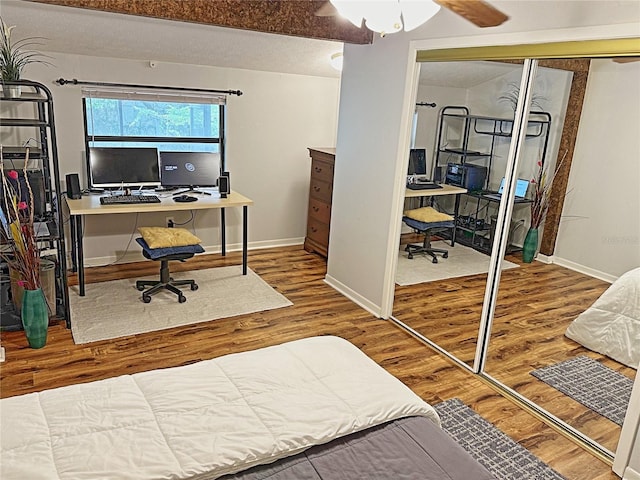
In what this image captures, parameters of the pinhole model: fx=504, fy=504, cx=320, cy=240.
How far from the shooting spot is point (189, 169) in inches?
179

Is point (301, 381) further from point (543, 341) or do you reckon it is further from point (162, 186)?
point (162, 186)

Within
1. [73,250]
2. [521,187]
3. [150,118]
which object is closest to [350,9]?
[521,187]

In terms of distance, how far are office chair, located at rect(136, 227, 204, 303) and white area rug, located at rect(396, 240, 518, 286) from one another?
1.55 m

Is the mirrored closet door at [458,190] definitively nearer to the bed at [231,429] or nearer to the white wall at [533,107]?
the white wall at [533,107]

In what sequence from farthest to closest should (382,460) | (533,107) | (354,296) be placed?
(354,296), (533,107), (382,460)

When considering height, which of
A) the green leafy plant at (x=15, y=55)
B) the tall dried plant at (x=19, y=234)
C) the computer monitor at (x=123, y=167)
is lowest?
the tall dried plant at (x=19, y=234)

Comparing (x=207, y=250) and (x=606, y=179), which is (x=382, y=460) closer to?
(x=606, y=179)

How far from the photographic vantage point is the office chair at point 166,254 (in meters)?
3.76

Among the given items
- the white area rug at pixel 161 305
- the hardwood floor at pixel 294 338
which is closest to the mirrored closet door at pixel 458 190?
the hardwood floor at pixel 294 338

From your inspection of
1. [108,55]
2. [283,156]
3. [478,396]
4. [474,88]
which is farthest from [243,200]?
[478,396]

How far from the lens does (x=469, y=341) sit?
3.35 metres

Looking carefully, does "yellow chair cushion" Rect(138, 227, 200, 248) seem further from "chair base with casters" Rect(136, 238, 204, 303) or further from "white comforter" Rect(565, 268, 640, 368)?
"white comforter" Rect(565, 268, 640, 368)

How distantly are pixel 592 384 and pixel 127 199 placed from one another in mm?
3448

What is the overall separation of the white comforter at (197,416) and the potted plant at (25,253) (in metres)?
1.48
